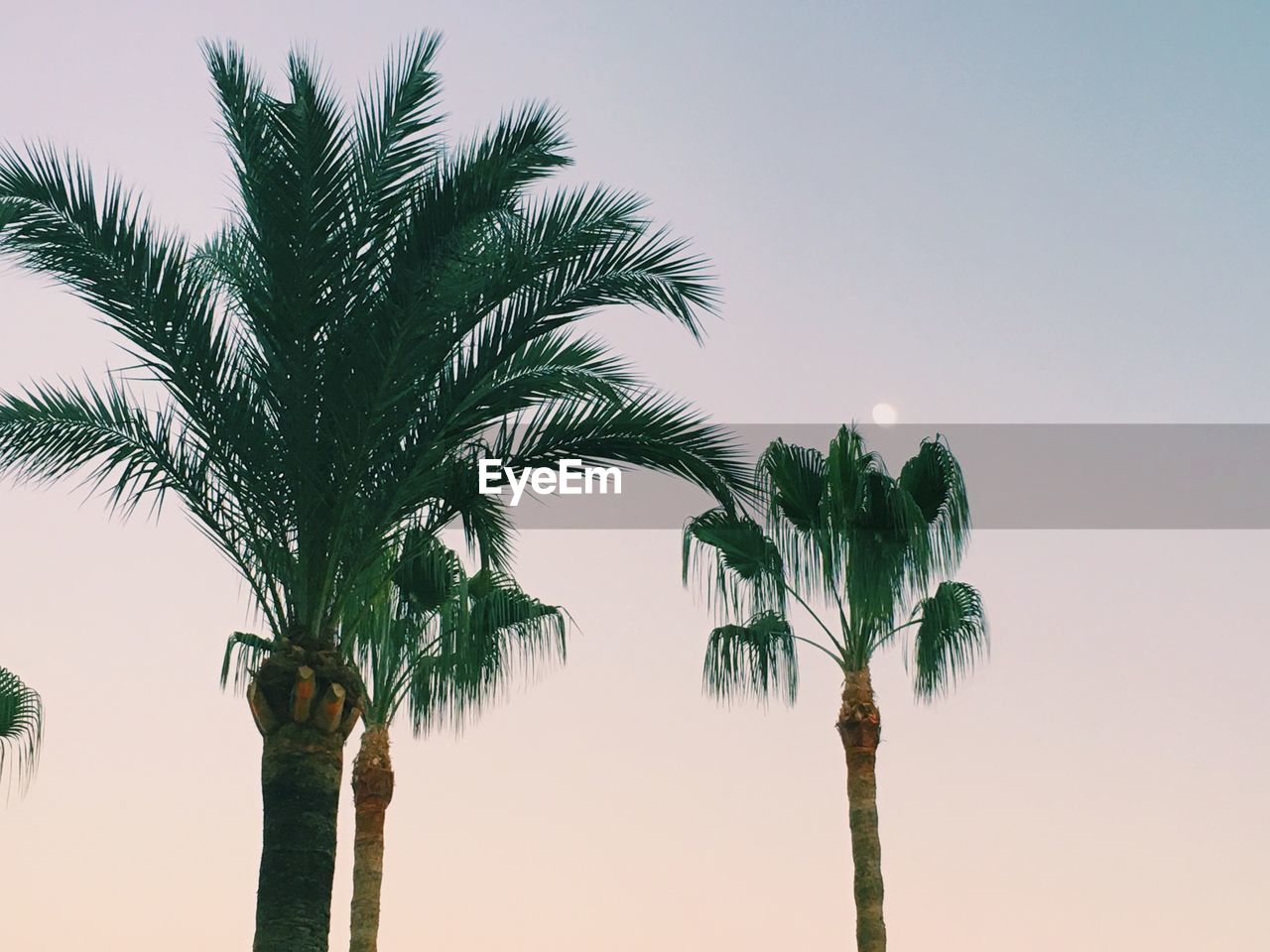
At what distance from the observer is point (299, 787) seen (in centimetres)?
1095

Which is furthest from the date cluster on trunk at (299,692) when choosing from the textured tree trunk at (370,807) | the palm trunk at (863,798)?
the textured tree trunk at (370,807)

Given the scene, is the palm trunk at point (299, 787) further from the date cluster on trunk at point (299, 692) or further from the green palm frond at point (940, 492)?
the green palm frond at point (940, 492)

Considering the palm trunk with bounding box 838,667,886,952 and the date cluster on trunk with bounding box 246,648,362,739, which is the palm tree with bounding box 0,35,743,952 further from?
the palm trunk with bounding box 838,667,886,952

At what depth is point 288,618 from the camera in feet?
37.3

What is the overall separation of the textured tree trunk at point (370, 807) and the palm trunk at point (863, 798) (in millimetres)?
6784

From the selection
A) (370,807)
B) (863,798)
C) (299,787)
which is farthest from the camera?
(370,807)

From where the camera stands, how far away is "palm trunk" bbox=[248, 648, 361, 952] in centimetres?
1072

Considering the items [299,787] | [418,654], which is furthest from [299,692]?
[418,654]

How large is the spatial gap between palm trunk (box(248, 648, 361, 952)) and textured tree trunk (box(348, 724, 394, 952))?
10.2m

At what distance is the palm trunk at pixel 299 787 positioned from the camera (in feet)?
35.2

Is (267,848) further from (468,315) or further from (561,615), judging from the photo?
(561,615)

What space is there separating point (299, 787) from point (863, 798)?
962cm

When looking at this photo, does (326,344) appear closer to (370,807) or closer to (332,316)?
(332,316)

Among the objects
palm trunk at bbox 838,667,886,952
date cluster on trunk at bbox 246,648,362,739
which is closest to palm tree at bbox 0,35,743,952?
date cluster on trunk at bbox 246,648,362,739
